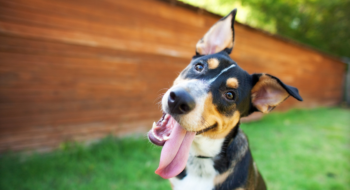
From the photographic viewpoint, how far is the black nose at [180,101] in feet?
5.06

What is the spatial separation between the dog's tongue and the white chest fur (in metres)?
0.24

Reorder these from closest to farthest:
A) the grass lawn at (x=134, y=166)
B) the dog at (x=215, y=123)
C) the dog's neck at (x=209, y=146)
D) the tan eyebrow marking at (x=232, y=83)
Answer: the dog at (x=215, y=123) → the tan eyebrow marking at (x=232, y=83) → the dog's neck at (x=209, y=146) → the grass lawn at (x=134, y=166)

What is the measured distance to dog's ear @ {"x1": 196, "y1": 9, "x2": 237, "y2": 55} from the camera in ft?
7.72

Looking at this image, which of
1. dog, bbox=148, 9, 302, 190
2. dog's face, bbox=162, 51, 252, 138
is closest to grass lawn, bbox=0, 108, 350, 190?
dog, bbox=148, 9, 302, 190

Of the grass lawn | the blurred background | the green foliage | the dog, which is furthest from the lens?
the green foliage

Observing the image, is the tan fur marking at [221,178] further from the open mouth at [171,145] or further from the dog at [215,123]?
the open mouth at [171,145]

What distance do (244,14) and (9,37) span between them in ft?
69.6

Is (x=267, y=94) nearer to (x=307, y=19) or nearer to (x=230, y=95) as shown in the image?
(x=230, y=95)

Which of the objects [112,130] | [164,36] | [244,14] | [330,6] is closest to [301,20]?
[330,6]

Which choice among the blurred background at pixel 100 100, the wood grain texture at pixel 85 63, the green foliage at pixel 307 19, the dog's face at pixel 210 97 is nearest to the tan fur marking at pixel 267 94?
the dog's face at pixel 210 97

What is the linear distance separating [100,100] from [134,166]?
1.84m

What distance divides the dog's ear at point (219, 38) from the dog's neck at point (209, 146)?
39.5 inches

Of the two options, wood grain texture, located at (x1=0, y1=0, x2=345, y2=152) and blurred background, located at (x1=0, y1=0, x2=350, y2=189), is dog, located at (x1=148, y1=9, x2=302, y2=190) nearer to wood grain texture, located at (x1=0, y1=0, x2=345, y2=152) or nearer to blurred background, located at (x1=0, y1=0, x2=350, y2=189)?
blurred background, located at (x1=0, y1=0, x2=350, y2=189)

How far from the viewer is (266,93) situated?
7.51ft
